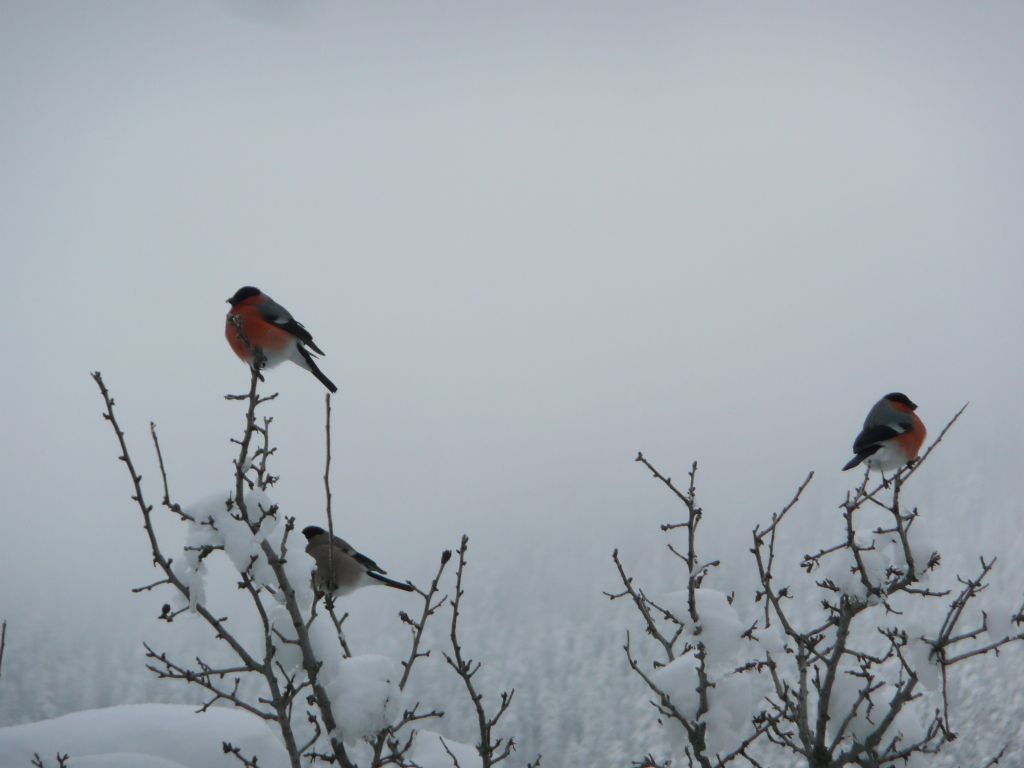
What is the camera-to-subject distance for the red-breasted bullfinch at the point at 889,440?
700 centimetres

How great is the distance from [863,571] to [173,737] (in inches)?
147

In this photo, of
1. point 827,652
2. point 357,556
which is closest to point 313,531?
point 357,556

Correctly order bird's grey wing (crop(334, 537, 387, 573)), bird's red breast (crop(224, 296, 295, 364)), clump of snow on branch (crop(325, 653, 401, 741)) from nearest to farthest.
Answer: clump of snow on branch (crop(325, 653, 401, 741)) → bird's grey wing (crop(334, 537, 387, 573)) → bird's red breast (crop(224, 296, 295, 364))

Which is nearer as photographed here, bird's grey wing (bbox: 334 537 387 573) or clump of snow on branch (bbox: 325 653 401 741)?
clump of snow on branch (bbox: 325 653 401 741)

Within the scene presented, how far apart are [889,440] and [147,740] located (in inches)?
216

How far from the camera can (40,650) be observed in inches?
2473

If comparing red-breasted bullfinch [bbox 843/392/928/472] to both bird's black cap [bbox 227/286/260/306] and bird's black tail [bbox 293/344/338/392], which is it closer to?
bird's black tail [bbox 293/344/338/392]

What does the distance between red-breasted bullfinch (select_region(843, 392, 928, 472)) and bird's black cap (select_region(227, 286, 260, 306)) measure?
506cm

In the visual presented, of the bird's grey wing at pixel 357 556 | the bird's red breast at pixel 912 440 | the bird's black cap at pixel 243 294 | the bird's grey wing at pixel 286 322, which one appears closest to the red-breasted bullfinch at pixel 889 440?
the bird's red breast at pixel 912 440

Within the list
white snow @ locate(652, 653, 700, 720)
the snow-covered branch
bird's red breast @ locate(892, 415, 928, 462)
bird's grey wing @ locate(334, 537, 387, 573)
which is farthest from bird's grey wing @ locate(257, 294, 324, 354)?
bird's red breast @ locate(892, 415, 928, 462)

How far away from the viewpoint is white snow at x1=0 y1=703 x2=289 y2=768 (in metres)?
4.80

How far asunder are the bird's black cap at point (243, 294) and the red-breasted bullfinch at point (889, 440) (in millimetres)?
5062

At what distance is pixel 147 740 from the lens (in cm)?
502

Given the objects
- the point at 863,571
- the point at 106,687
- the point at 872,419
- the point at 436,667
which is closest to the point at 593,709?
the point at 436,667
